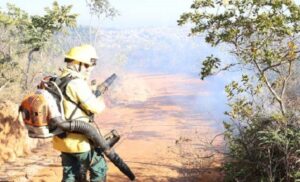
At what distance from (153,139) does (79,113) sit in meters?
9.46

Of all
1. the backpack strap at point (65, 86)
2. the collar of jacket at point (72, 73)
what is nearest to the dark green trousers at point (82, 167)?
the backpack strap at point (65, 86)

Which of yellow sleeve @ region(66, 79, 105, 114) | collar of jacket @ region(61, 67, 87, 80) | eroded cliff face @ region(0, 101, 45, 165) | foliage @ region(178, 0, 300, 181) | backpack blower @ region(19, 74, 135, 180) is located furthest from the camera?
eroded cliff face @ region(0, 101, 45, 165)

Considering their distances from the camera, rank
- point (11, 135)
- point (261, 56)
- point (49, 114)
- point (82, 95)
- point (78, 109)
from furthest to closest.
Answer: point (11, 135)
point (261, 56)
point (78, 109)
point (82, 95)
point (49, 114)

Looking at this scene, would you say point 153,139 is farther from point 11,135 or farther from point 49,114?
point 49,114

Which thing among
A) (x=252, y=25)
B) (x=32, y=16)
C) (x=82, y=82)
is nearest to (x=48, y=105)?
(x=82, y=82)

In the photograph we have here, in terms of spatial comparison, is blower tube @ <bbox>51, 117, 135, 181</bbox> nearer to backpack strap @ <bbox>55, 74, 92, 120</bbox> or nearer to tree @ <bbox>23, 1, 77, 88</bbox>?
backpack strap @ <bbox>55, 74, 92, 120</bbox>

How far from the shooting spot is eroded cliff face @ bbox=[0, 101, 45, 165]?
373 inches

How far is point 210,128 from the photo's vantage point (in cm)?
1653

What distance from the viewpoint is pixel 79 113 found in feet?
15.0

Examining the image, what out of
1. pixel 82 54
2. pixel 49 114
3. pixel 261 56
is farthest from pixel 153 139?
pixel 49 114

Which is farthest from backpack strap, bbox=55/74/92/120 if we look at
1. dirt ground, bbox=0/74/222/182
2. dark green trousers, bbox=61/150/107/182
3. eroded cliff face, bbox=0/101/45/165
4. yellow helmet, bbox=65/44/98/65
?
eroded cliff face, bbox=0/101/45/165

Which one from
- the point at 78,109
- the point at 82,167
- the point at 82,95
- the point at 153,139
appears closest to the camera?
the point at 82,95

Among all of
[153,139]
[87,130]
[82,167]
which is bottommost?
[153,139]

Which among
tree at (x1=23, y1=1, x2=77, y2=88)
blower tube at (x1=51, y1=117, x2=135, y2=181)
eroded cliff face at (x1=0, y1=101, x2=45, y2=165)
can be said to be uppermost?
tree at (x1=23, y1=1, x2=77, y2=88)
